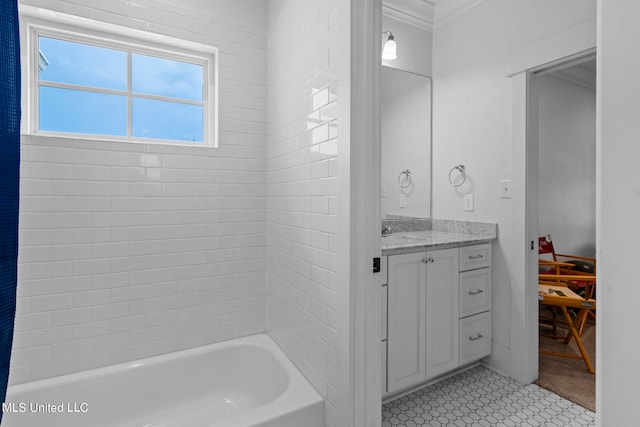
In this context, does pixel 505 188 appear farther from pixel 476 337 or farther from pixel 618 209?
pixel 618 209

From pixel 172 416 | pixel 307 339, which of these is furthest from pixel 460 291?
pixel 172 416

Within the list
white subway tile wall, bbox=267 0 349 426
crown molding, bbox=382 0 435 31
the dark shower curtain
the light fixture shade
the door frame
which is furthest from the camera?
crown molding, bbox=382 0 435 31

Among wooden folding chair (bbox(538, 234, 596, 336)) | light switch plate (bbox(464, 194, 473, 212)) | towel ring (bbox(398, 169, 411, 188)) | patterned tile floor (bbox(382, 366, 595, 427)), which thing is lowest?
patterned tile floor (bbox(382, 366, 595, 427))

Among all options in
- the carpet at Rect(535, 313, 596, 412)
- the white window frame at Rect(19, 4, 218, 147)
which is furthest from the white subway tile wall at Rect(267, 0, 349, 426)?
the carpet at Rect(535, 313, 596, 412)

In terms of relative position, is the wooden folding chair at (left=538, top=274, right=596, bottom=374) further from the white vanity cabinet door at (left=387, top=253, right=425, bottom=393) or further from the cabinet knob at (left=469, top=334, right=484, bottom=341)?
the white vanity cabinet door at (left=387, top=253, right=425, bottom=393)

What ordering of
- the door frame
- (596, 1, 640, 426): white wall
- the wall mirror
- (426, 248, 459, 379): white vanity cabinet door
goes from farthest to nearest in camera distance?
the wall mirror < the door frame < (426, 248, 459, 379): white vanity cabinet door < (596, 1, 640, 426): white wall

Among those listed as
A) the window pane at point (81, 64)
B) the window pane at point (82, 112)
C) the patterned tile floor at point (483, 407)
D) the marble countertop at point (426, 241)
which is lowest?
the patterned tile floor at point (483, 407)

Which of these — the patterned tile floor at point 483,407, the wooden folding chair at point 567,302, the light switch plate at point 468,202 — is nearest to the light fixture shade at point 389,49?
the light switch plate at point 468,202

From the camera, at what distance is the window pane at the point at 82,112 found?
1.68 m

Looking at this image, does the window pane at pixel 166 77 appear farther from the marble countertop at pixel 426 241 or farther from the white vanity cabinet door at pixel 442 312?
the white vanity cabinet door at pixel 442 312

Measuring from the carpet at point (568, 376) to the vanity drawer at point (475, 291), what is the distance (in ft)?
1.81

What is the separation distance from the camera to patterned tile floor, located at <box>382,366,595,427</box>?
5.81 feet

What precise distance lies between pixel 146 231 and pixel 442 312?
179 cm

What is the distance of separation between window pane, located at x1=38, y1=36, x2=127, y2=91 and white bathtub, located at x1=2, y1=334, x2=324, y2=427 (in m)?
1.49
